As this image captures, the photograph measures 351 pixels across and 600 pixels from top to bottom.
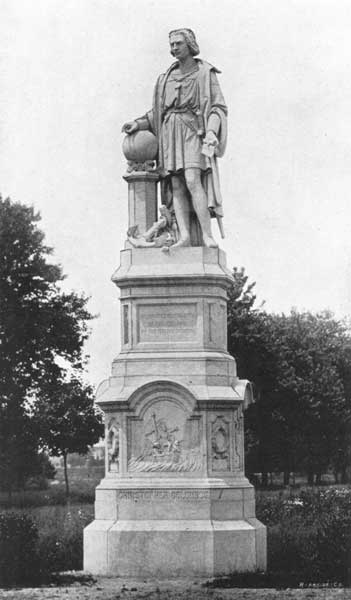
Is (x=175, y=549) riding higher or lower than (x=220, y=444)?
lower

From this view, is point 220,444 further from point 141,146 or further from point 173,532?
point 141,146

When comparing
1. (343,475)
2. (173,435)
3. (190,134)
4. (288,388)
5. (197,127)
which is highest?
(197,127)

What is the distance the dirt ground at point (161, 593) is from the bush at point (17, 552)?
104cm

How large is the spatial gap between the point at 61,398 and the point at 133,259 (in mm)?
25129

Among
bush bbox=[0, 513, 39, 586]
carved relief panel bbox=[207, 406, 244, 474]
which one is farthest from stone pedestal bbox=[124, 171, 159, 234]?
bush bbox=[0, 513, 39, 586]

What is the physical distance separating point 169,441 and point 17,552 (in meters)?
2.72

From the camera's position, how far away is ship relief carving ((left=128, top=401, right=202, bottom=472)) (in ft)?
66.4

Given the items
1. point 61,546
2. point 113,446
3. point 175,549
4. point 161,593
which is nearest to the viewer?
point 161,593

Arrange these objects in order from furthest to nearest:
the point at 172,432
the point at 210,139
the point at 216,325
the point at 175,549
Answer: the point at 210,139, the point at 216,325, the point at 172,432, the point at 175,549

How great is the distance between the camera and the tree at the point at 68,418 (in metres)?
45.4

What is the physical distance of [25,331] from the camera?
4553 centimetres

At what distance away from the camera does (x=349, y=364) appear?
59.0 metres

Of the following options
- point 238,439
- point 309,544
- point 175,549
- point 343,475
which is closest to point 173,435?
point 238,439

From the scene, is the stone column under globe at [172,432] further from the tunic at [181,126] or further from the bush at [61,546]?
the tunic at [181,126]
